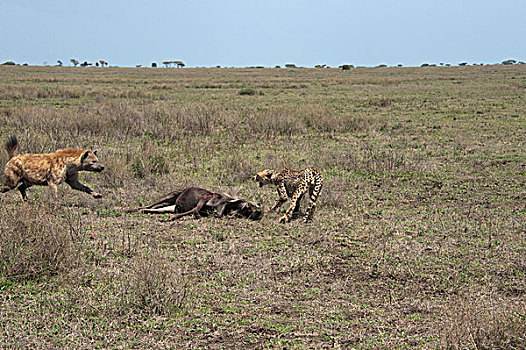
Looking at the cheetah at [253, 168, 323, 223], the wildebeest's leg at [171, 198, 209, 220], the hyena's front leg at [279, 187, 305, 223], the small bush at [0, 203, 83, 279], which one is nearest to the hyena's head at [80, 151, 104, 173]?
the wildebeest's leg at [171, 198, 209, 220]

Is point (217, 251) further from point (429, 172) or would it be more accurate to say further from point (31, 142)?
point (31, 142)

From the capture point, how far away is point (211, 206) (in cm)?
775

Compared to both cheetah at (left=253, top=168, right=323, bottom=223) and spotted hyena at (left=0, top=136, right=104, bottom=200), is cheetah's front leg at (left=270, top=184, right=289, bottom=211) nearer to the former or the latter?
cheetah at (left=253, top=168, right=323, bottom=223)

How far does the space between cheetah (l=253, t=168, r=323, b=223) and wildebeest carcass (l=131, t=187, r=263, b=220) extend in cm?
48

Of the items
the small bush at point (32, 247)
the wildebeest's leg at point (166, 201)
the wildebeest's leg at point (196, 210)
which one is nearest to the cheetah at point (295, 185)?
the wildebeest's leg at point (196, 210)

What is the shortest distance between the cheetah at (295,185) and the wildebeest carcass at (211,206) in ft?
1.58

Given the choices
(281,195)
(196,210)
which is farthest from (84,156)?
(281,195)

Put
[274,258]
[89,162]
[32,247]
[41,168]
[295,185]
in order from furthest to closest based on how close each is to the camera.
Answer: [89,162]
[295,185]
[41,168]
[274,258]
[32,247]

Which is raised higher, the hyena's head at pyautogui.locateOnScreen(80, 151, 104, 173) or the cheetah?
the hyena's head at pyautogui.locateOnScreen(80, 151, 104, 173)

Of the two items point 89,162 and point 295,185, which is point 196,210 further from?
point 89,162

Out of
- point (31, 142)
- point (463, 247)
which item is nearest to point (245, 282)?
point (463, 247)

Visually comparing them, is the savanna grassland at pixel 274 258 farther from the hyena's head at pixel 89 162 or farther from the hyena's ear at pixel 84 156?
the hyena's ear at pixel 84 156

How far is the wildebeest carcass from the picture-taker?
7.65 m

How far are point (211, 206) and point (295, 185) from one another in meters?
1.47
